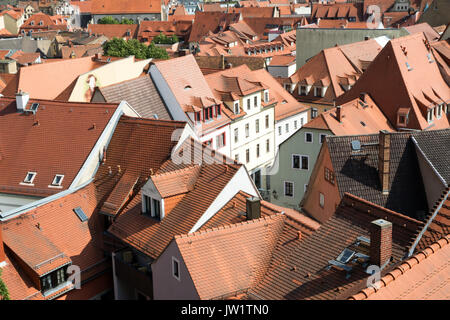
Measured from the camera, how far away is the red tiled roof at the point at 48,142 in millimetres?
29234

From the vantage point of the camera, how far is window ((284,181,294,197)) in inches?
1641

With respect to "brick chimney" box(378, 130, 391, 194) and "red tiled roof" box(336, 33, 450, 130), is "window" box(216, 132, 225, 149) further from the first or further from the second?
"brick chimney" box(378, 130, 391, 194)

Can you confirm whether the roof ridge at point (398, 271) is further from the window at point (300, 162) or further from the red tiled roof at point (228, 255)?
the window at point (300, 162)

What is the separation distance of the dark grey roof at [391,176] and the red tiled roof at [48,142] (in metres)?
11.7

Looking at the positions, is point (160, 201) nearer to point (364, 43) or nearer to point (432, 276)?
point (432, 276)

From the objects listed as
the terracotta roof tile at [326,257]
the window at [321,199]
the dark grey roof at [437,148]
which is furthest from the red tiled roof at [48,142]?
the dark grey roof at [437,148]

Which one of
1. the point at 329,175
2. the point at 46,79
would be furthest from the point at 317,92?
the point at 329,175

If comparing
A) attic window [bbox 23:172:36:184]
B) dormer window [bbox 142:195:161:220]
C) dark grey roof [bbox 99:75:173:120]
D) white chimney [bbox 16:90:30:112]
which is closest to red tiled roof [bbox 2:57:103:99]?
dark grey roof [bbox 99:75:173:120]

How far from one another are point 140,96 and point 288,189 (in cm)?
1187

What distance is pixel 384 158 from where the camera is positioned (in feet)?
91.4

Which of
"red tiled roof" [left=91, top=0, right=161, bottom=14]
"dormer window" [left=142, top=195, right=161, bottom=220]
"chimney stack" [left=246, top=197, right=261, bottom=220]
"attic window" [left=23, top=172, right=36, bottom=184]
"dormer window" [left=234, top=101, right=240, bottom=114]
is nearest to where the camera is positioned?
"chimney stack" [left=246, top=197, right=261, bottom=220]

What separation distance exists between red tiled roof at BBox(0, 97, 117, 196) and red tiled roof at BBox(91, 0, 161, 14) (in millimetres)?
131555
